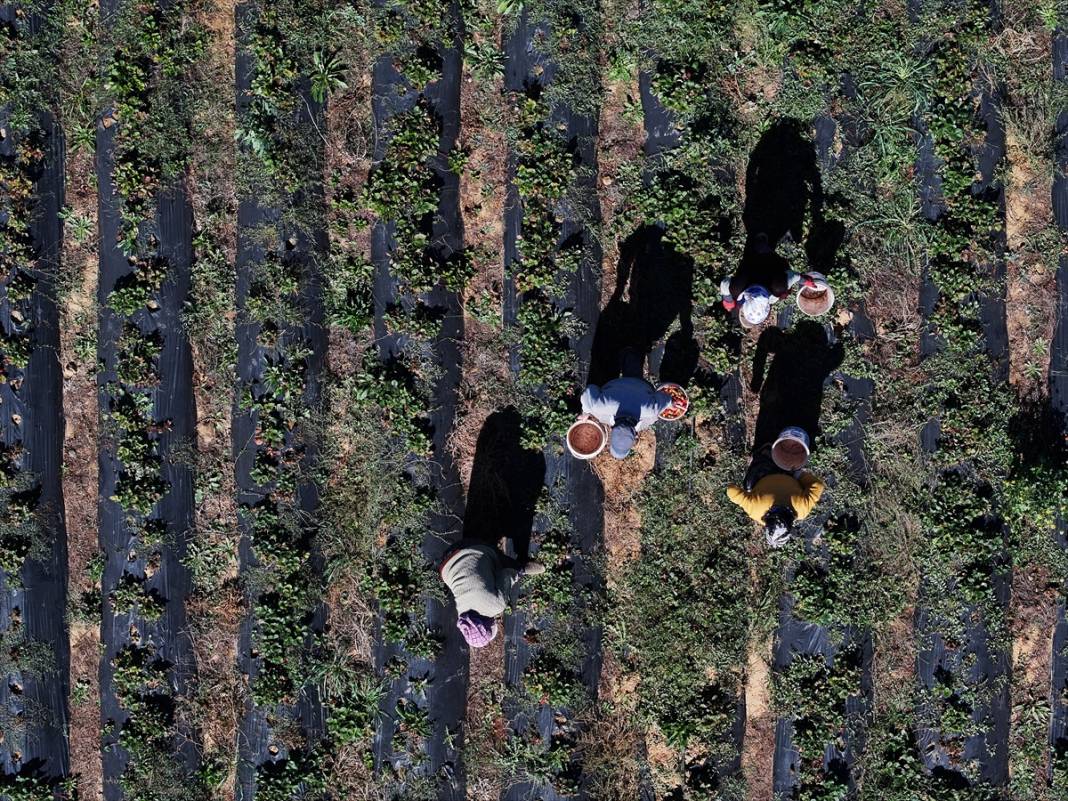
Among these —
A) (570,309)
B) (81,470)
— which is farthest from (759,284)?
(81,470)

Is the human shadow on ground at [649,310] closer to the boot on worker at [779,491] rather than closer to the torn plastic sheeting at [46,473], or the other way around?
the boot on worker at [779,491]

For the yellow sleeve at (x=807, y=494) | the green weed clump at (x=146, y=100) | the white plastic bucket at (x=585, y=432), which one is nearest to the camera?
the yellow sleeve at (x=807, y=494)

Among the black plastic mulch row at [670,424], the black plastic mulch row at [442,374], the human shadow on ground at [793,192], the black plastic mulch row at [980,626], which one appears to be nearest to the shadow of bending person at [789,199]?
the human shadow on ground at [793,192]

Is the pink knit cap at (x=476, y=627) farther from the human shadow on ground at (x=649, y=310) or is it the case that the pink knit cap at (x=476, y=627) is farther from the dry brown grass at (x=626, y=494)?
the human shadow on ground at (x=649, y=310)

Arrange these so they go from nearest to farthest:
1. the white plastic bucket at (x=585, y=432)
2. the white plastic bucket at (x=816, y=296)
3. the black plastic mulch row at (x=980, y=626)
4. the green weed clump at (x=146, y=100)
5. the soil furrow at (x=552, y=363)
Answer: the white plastic bucket at (x=816, y=296) → the white plastic bucket at (x=585, y=432) → the black plastic mulch row at (x=980, y=626) → the soil furrow at (x=552, y=363) → the green weed clump at (x=146, y=100)

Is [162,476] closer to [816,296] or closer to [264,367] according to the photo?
[264,367]

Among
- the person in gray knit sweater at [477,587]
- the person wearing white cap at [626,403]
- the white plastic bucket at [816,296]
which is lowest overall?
the person in gray knit sweater at [477,587]

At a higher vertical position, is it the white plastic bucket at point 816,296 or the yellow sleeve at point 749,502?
the white plastic bucket at point 816,296

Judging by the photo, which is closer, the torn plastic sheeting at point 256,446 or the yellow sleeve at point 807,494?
the yellow sleeve at point 807,494
